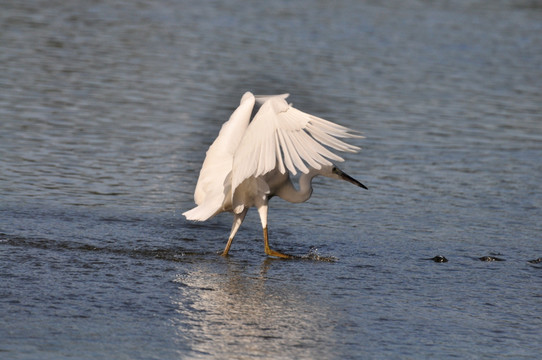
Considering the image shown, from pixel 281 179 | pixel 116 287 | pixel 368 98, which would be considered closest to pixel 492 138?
pixel 368 98

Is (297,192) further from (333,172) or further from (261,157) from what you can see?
(261,157)

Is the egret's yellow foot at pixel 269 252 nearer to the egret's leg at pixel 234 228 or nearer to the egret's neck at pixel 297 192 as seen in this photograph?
the egret's leg at pixel 234 228

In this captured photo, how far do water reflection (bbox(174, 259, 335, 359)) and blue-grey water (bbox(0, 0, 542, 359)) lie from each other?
23 millimetres

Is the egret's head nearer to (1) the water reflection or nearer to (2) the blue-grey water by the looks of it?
(2) the blue-grey water

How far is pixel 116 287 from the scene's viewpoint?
22.7 ft

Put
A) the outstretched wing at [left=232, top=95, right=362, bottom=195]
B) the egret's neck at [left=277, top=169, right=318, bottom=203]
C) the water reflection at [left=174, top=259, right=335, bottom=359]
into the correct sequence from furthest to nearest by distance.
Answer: the egret's neck at [left=277, top=169, right=318, bottom=203] → the outstretched wing at [left=232, top=95, right=362, bottom=195] → the water reflection at [left=174, top=259, right=335, bottom=359]

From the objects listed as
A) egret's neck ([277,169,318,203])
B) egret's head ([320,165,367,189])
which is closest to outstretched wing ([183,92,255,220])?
egret's neck ([277,169,318,203])

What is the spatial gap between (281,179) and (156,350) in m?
3.21

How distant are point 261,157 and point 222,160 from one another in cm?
111

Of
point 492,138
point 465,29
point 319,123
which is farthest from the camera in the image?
point 465,29

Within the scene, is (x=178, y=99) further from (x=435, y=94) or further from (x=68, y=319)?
(x=68, y=319)

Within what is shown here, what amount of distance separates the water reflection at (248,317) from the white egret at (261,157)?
0.70 m

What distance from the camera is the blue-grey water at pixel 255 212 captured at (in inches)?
244

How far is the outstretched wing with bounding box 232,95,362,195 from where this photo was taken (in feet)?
23.7
